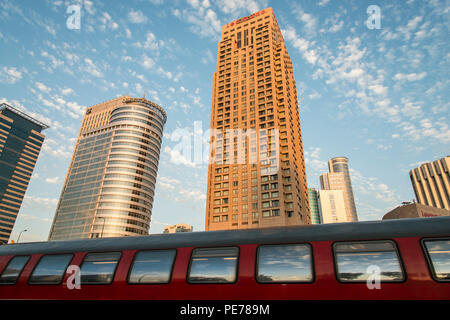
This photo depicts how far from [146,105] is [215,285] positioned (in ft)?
394

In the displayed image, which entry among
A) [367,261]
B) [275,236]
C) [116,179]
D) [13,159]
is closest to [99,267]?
[275,236]

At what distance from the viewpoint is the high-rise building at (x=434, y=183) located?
132m

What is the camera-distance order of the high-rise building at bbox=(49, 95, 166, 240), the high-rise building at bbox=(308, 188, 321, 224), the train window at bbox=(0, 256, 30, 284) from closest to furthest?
1. the train window at bbox=(0, 256, 30, 284)
2. the high-rise building at bbox=(49, 95, 166, 240)
3. the high-rise building at bbox=(308, 188, 321, 224)

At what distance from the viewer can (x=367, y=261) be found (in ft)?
19.5

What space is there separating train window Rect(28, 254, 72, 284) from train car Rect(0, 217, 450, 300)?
34 mm

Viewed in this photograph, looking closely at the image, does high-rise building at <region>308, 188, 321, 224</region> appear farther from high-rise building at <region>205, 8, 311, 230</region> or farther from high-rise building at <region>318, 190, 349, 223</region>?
high-rise building at <region>205, 8, 311, 230</region>

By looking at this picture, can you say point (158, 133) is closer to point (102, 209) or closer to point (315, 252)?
point (102, 209)

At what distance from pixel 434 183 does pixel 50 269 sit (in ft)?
575

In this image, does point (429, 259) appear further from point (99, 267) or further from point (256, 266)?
point (99, 267)

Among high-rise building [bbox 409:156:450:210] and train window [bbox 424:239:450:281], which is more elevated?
high-rise building [bbox 409:156:450:210]

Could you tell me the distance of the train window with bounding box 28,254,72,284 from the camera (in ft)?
26.2

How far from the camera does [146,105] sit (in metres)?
118

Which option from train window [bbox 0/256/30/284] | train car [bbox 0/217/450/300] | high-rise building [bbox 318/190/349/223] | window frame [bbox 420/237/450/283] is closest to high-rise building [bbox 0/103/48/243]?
train window [bbox 0/256/30/284]

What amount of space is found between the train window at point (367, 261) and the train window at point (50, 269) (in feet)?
26.2
